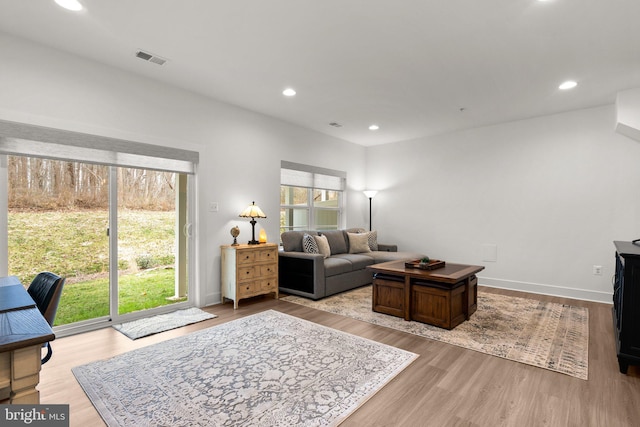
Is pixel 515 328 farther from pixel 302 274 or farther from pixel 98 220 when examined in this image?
pixel 98 220

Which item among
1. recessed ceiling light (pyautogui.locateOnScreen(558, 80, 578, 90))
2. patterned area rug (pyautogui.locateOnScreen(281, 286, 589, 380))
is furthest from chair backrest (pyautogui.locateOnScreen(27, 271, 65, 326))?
recessed ceiling light (pyautogui.locateOnScreen(558, 80, 578, 90))

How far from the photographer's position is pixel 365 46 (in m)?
2.90

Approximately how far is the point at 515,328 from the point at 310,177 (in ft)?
12.7

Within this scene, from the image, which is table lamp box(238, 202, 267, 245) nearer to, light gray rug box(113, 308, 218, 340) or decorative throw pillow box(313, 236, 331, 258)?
decorative throw pillow box(313, 236, 331, 258)

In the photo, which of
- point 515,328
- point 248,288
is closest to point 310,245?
point 248,288

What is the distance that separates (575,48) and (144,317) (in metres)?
5.15

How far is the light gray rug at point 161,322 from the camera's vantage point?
3.17 m

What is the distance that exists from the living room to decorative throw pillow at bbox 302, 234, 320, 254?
23.1 inches

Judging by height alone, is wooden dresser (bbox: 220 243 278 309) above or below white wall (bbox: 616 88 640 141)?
below

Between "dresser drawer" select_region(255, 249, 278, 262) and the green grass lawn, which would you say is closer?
the green grass lawn

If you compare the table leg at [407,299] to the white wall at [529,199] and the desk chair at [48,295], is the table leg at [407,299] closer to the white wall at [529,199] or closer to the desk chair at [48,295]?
the white wall at [529,199]

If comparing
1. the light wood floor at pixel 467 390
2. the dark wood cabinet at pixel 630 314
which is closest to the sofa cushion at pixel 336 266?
the light wood floor at pixel 467 390

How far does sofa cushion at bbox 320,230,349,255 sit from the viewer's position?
18.0ft

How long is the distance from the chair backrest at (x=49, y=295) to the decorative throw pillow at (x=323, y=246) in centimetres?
341
